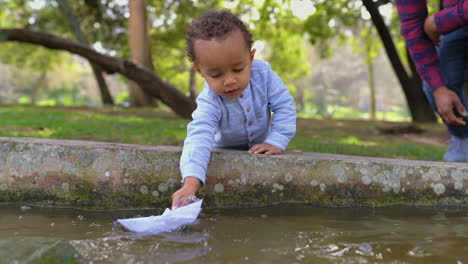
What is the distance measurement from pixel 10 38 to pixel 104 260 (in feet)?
33.6

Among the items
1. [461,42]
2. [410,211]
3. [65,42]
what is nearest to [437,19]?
[461,42]

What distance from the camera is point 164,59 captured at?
2650cm

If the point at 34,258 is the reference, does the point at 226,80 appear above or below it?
above

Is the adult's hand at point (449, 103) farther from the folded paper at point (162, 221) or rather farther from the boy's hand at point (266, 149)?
the folded paper at point (162, 221)

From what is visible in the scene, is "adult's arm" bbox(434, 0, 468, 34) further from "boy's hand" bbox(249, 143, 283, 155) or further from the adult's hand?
"boy's hand" bbox(249, 143, 283, 155)

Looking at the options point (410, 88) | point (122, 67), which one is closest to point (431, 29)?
point (122, 67)

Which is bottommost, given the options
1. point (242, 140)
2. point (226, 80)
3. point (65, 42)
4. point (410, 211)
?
point (410, 211)

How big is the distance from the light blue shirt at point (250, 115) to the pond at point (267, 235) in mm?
610

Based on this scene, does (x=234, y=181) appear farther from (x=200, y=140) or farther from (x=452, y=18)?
(x=452, y=18)

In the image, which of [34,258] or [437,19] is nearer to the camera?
[34,258]

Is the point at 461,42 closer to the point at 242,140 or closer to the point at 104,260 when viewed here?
the point at 242,140

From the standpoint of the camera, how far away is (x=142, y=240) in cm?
215

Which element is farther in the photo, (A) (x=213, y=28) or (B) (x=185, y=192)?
(A) (x=213, y=28)

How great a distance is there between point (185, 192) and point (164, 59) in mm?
24703
